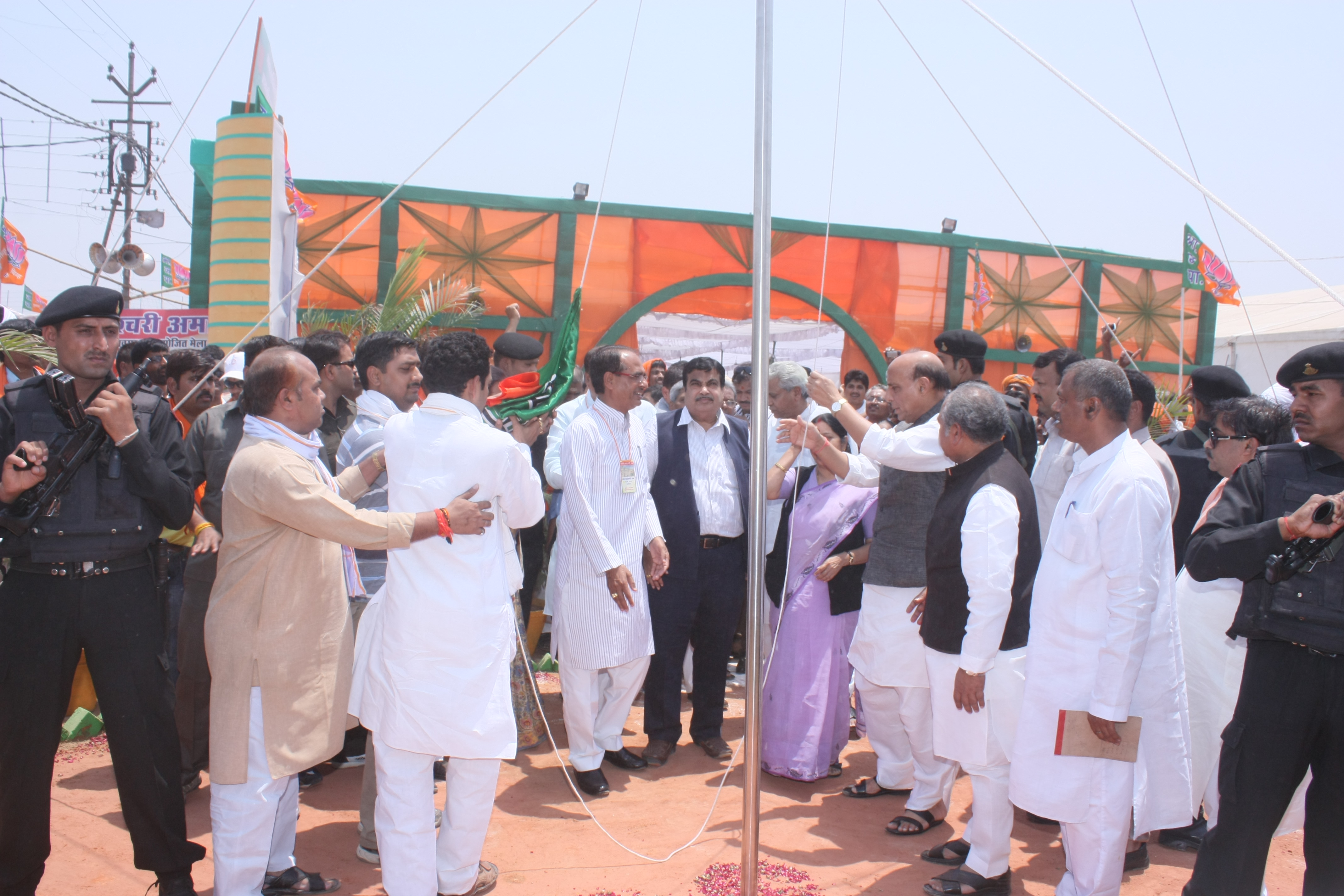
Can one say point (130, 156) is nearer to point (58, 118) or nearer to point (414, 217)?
point (58, 118)

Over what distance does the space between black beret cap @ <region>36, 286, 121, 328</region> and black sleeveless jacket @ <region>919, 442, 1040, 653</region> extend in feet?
9.85

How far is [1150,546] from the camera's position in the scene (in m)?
2.98

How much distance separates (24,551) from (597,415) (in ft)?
7.98

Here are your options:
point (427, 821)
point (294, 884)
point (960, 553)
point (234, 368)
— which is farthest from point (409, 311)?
point (960, 553)

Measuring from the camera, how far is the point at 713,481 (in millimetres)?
4984

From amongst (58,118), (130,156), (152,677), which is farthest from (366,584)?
(130,156)

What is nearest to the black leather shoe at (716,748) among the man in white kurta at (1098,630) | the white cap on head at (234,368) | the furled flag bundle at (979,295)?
the man in white kurta at (1098,630)

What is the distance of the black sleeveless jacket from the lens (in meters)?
3.43

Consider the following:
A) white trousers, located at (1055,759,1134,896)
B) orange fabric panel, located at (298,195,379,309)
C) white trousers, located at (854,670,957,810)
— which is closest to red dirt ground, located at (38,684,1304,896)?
white trousers, located at (854,670,957,810)

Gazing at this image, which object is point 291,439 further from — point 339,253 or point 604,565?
point 339,253

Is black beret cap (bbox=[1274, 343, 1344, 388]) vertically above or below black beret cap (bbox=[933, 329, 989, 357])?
below

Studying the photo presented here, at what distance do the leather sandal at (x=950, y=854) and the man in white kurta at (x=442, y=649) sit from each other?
180cm

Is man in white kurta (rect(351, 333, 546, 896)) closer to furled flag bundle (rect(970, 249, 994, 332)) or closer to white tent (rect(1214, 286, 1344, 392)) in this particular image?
furled flag bundle (rect(970, 249, 994, 332))

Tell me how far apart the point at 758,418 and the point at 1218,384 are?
3.09 metres
